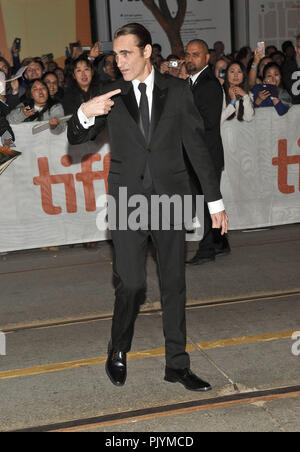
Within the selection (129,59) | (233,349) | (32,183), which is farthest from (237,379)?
(32,183)

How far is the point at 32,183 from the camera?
7637 millimetres

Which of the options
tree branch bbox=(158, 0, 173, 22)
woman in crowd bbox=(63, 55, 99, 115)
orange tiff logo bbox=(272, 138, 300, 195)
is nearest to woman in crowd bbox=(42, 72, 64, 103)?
woman in crowd bbox=(63, 55, 99, 115)

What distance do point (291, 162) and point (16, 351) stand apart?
15.3 feet

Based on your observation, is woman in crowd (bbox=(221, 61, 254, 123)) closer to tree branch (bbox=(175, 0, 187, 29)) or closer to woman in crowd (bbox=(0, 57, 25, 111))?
woman in crowd (bbox=(0, 57, 25, 111))

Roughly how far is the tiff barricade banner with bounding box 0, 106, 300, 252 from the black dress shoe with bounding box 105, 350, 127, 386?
368 centimetres

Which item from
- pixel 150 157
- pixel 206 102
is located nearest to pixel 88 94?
pixel 206 102

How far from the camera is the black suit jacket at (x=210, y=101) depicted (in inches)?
259

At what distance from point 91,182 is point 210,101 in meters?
1.91

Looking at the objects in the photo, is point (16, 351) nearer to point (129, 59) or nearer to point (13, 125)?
point (129, 59)

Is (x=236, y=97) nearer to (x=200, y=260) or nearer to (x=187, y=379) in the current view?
(x=200, y=260)

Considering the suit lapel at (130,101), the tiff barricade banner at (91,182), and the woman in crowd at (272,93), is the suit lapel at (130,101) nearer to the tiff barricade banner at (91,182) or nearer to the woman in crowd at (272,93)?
the tiff barricade banner at (91,182)

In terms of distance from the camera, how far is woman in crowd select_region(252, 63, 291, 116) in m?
8.11

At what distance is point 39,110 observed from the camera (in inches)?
322

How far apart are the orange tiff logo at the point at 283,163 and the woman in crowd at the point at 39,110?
2.65 metres
